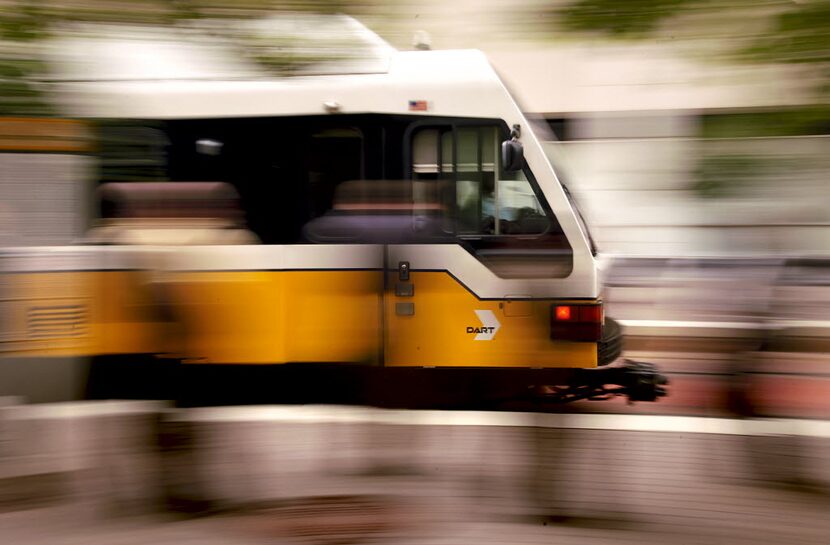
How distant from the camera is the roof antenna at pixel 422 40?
7.97ft

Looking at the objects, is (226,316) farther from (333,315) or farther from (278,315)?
(278,315)

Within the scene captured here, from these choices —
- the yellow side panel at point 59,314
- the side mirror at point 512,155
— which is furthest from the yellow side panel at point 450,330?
the yellow side panel at point 59,314

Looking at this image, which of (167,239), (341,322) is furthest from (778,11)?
(341,322)

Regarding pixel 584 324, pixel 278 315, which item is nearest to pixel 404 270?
pixel 278 315

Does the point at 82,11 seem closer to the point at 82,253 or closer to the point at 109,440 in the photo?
the point at 109,440

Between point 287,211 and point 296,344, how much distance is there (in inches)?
42.3

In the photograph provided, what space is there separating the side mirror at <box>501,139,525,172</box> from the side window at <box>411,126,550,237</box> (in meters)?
0.15

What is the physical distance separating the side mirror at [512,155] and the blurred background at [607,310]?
1.30 metres

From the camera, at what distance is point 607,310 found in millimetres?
6688

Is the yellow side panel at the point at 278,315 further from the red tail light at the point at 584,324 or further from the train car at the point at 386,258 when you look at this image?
the red tail light at the point at 584,324

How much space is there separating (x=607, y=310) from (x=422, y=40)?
15.0 feet

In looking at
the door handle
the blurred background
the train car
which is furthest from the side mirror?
the blurred background

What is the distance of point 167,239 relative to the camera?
370 centimetres

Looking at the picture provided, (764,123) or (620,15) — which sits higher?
(620,15)
